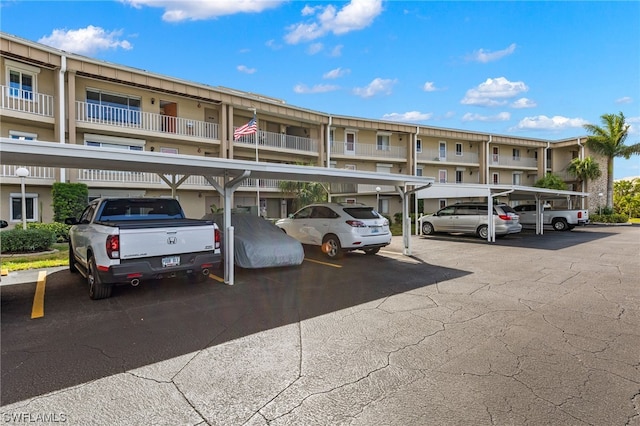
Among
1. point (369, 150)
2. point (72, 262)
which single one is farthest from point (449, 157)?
point (72, 262)

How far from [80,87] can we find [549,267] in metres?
21.2

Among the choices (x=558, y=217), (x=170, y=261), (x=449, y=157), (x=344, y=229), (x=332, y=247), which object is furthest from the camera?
(x=449, y=157)

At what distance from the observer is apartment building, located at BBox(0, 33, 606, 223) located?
16422mm

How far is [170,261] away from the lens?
6.16m

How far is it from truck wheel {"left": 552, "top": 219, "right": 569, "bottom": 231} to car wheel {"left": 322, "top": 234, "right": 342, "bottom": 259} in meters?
17.9

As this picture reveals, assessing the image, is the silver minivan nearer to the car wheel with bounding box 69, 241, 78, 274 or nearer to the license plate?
the license plate

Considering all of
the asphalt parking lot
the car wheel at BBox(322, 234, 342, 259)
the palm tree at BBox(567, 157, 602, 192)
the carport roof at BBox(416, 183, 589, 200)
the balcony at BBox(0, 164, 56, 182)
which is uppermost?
the palm tree at BBox(567, 157, 602, 192)

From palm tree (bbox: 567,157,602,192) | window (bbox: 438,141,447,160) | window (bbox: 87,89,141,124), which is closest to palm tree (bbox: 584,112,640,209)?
palm tree (bbox: 567,157,602,192)

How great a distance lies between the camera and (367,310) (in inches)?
222

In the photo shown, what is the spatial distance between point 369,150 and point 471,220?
44.9ft

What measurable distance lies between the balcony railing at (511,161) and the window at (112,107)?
101ft

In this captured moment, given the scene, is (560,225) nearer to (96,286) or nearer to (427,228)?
(427,228)

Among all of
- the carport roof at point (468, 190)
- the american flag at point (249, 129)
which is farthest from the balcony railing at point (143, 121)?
the carport roof at point (468, 190)

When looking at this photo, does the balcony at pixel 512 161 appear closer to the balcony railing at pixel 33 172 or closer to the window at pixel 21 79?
the balcony railing at pixel 33 172
